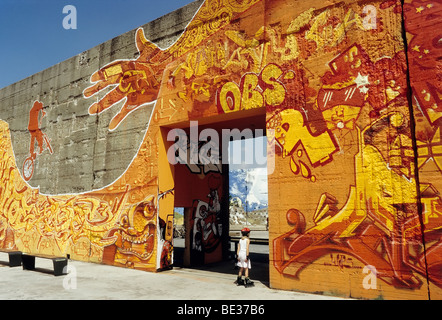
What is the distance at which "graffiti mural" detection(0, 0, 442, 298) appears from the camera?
6.57m

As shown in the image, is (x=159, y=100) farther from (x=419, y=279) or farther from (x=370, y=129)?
(x=419, y=279)

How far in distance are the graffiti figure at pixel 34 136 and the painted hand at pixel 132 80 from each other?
3531 millimetres

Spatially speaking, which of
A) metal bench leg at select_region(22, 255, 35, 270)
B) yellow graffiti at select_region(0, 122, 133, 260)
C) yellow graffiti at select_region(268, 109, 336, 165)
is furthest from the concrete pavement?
yellow graffiti at select_region(268, 109, 336, 165)

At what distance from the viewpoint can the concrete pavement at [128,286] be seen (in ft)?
23.5

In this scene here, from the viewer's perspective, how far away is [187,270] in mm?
10828

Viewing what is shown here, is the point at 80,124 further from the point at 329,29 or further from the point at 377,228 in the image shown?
the point at 377,228

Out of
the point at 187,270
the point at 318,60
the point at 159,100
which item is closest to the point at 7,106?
the point at 159,100

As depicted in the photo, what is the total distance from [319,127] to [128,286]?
575 cm

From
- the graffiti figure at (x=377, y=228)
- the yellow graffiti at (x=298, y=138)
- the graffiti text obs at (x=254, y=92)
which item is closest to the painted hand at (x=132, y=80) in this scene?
the graffiti text obs at (x=254, y=92)

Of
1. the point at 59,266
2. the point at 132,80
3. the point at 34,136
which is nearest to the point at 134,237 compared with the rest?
the point at 59,266

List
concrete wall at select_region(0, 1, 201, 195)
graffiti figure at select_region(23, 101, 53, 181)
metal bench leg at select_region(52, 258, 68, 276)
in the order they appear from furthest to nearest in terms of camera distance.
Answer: graffiti figure at select_region(23, 101, 53, 181)
concrete wall at select_region(0, 1, 201, 195)
metal bench leg at select_region(52, 258, 68, 276)

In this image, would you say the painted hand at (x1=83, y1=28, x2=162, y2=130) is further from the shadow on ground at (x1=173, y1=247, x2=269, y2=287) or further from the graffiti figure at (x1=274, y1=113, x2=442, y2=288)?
the graffiti figure at (x1=274, y1=113, x2=442, y2=288)

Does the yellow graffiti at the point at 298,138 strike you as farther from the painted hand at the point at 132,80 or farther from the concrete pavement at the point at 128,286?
the painted hand at the point at 132,80

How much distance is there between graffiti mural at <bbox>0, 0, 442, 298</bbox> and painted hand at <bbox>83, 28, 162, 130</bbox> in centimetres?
6
